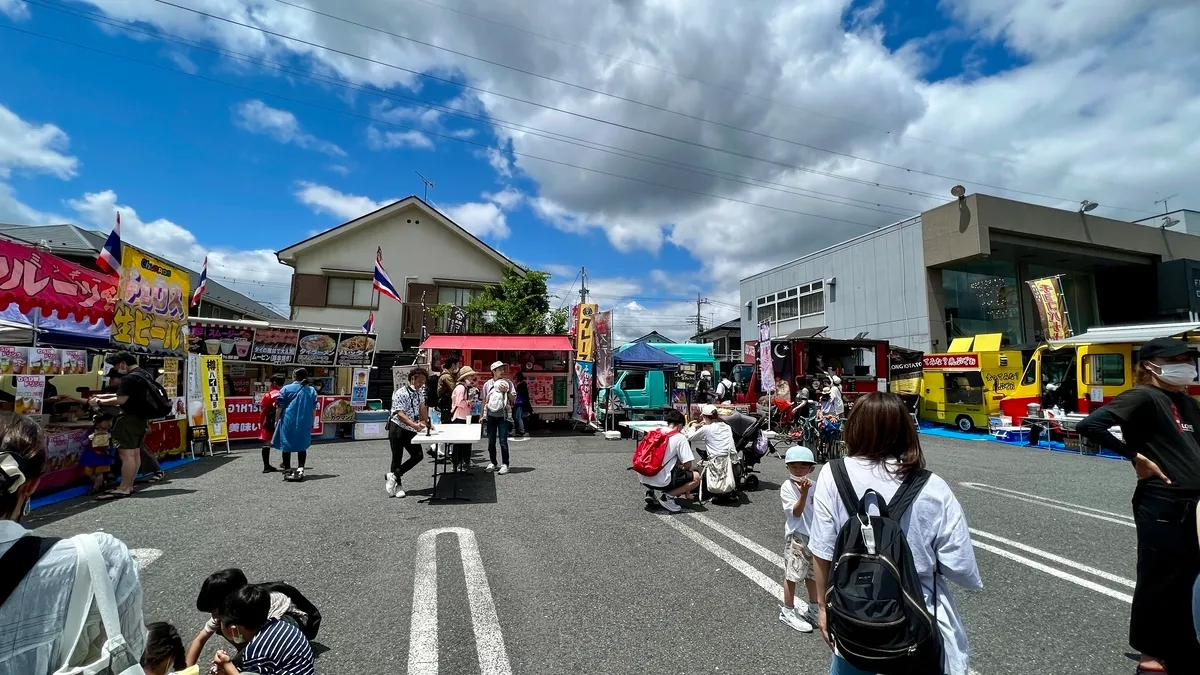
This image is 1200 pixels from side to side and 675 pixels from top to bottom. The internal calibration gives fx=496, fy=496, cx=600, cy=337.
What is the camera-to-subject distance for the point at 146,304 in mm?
8109

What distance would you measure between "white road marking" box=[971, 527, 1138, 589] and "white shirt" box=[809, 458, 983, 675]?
352 centimetres

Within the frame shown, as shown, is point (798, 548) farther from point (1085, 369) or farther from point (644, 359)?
point (644, 359)

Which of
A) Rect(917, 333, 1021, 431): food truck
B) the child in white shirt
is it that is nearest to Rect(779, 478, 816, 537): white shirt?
the child in white shirt

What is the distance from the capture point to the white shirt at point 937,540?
1.61 m

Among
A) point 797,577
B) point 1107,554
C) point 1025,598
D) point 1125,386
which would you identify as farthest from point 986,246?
point 797,577

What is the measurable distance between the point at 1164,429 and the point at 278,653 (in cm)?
438

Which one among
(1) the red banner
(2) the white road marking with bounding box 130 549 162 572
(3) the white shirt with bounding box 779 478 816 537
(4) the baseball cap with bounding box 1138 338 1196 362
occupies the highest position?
(1) the red banner

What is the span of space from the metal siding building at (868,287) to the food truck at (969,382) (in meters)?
4.26

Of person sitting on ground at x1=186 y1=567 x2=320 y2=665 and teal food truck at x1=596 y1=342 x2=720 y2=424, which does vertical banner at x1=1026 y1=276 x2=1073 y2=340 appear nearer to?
teal food truck at x1=596 y1=342 x2=720 y2=424

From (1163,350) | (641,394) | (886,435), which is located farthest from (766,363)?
(886,435)

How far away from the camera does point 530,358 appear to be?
13.9m

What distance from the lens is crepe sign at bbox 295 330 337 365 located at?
11.9m

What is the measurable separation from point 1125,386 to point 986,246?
29.8 ft

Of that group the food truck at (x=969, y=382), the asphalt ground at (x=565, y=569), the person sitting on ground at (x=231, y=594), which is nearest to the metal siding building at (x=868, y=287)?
the food truck at (x=969, y=382)
